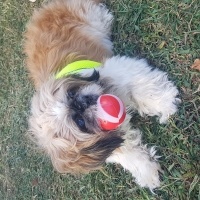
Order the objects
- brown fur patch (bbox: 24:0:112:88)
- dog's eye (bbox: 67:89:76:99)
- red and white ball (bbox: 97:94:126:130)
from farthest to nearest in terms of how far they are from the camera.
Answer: brown fur patch (bbox: 24:0:112:88), dog's eye (bbox: 67:89:76:99), red and white ball (bbox: 97:94:126:130)

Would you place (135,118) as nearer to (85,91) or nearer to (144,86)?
(144,86)

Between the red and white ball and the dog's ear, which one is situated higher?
the red and white ball

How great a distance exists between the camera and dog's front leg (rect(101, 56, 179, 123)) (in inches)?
135

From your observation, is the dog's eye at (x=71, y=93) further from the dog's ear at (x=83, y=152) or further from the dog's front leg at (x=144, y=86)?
the dog's front leg at (x=144, y=86)

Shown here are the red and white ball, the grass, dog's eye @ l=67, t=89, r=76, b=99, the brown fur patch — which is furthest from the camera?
the brown fur patch

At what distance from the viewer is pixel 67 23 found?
3.84 metres

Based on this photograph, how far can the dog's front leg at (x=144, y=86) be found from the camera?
342 centimetres

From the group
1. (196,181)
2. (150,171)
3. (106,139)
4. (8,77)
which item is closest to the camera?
(106,139)

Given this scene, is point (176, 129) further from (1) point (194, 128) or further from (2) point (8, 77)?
(2) point (8, 77)

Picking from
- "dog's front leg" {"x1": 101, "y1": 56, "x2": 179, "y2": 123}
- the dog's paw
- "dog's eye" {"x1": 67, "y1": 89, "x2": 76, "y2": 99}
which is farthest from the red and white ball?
the dog's paw

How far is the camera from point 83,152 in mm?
2982

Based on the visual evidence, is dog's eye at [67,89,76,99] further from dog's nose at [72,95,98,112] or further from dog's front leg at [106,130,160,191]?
dog's front leg at [106,130,160,191]

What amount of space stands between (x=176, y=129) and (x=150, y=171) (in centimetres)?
36

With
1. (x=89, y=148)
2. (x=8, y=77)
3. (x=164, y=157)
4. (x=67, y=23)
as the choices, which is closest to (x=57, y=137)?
(x=89, y=148)
